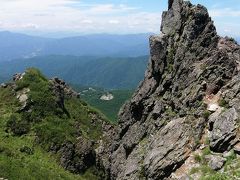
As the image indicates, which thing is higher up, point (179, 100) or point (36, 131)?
point (179, 100)

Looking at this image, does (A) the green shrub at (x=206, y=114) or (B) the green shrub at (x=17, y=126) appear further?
(B) the green shrub at (x=17, y=126)

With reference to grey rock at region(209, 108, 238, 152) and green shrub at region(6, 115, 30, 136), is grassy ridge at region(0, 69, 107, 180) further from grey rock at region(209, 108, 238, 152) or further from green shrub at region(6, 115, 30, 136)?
grey rock at region(209, 108, 238, 152)

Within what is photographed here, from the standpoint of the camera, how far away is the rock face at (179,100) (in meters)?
47.6

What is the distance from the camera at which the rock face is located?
1874 inches

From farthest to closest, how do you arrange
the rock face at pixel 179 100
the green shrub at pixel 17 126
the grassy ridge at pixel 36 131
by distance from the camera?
the green shrub at pixel 17 126, the grassy ridge at pixel 36 131, the rock face at pixel 179 100

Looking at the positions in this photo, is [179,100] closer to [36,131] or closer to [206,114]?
[206,114]

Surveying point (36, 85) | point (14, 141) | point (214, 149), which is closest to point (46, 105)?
point (36, 85)

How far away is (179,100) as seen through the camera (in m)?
58.0

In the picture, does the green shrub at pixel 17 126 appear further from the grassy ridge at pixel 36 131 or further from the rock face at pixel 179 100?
the rock face at pixel 179 100

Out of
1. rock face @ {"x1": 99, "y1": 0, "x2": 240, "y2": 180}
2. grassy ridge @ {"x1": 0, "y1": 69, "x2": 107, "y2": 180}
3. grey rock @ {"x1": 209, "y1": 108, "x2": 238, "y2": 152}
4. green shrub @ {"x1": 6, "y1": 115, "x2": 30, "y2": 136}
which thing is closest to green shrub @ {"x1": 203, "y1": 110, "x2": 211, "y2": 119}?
rock face @ {"x1": 99, "y1": 0, "x2": 240, "y2": 180}

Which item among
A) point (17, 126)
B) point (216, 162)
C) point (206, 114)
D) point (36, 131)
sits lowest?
point (36, 131)

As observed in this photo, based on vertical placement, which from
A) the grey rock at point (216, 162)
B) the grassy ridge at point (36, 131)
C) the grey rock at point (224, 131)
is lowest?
the grassy ridge at point (36, 131)

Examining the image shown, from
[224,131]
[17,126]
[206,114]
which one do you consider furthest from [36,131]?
[224,131]

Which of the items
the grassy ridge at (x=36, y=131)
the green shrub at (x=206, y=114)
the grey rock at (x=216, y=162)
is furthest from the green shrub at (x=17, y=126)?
the grey rock at (x=216, y=162)
